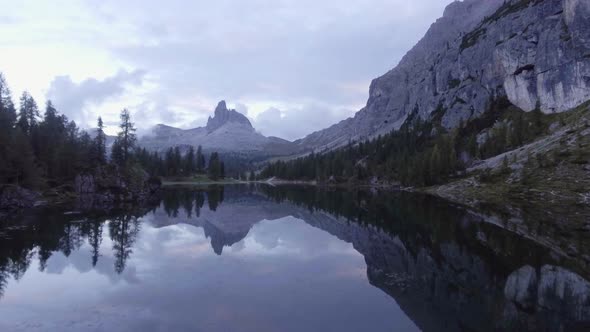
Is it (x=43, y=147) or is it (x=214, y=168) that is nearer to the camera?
(x=43, y=147)

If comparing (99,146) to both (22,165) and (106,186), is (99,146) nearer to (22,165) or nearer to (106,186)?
(106,186)

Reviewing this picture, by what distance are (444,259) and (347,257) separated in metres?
7.58

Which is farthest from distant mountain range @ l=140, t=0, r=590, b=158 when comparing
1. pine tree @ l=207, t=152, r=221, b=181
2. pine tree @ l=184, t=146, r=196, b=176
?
pine tree @ l=184, t=146, r=196, b=176

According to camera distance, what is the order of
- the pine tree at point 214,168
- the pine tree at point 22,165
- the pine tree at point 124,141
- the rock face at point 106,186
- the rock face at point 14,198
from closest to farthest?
the rock face at point 14,198
the pine tree at point 22,165
the rock face at point 106,186
the pine tree at point 124,141
the pine tree at point 214,168

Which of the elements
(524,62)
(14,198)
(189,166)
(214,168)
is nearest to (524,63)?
(524,62)

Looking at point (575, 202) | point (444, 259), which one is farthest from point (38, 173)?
point (575, 202)

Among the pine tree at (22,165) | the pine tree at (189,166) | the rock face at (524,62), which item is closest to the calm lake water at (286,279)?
the pine tree at (22,165)

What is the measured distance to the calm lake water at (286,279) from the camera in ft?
55.5

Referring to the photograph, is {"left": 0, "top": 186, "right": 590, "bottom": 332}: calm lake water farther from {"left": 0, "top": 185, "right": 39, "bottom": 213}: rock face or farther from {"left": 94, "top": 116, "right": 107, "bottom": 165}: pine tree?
{"left": 94, "top": 116, "right": 107, "bottom": 165}: pine tree

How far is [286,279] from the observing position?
78.7 feet

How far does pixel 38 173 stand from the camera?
64625 millimetres

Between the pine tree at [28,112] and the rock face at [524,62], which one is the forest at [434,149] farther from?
the pine tree at [28,112]

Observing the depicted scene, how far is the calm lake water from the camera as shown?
1691 cm

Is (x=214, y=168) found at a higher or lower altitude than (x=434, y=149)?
lower
